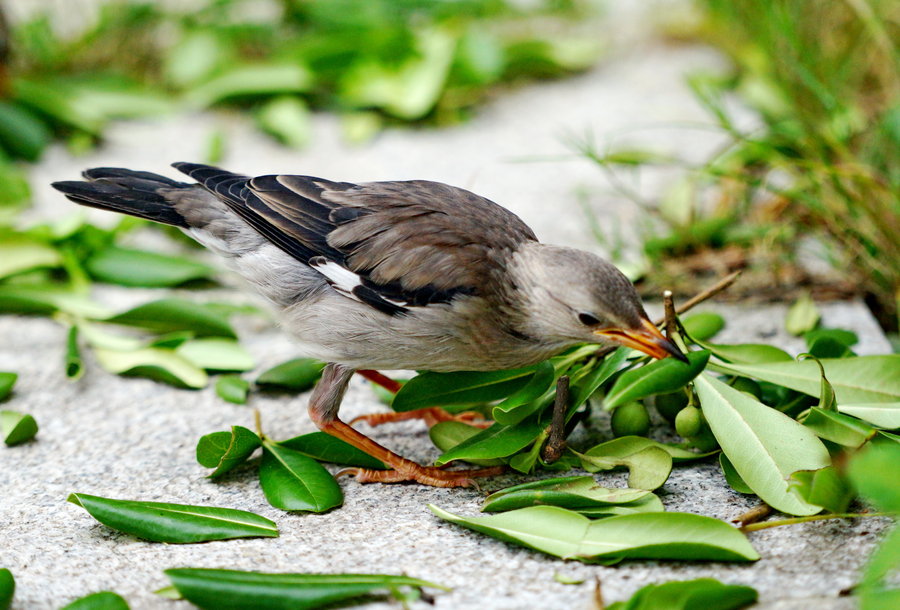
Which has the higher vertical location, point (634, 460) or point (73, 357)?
point (634, 460)

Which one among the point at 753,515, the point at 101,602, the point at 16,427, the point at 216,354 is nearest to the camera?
the point at 101,602

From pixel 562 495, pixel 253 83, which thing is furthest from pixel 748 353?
pixel 253 83

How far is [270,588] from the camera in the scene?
229cm

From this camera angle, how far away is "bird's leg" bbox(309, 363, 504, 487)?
3082mm

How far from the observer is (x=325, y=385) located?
326 centimetres

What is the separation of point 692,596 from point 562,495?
2.00 feet

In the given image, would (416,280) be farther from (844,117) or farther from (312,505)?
(844,117)

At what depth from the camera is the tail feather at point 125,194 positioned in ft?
11.9

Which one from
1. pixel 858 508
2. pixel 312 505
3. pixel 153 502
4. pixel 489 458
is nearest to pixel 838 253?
pixel 858 508

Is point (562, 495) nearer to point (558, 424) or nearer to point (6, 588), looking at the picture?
point (558, 424)

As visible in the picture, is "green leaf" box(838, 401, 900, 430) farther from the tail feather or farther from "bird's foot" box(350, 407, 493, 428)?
the tail feather

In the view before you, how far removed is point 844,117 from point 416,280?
3.11 m

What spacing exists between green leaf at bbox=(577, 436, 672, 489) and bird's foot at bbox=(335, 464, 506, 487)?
336 millimetres

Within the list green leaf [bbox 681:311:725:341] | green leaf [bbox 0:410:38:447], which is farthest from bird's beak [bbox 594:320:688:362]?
green leaf [bbox 0:410:38:447]
